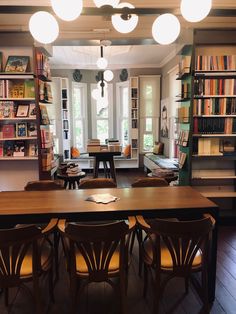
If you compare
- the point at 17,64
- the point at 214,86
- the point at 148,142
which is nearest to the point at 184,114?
the point at 214,86

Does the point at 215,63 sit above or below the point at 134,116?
above

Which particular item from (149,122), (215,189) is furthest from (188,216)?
(149,122)

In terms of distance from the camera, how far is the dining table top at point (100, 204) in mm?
1962

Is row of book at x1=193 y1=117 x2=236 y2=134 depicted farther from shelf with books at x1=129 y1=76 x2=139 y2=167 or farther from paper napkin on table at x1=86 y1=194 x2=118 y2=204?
shelf with books at x1=129 y1=76 x2=139 y2=167

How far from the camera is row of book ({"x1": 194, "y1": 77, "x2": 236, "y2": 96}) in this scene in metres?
3.54

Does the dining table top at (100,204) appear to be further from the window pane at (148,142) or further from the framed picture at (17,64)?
the window pane at (148,142)

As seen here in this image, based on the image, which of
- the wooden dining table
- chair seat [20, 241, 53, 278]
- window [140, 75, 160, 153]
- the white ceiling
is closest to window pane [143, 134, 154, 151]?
window [140, 75, 160, 153]

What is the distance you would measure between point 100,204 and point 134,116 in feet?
18.1

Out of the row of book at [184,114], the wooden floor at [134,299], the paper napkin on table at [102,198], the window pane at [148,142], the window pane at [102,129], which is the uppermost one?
the row of book at [184,114]

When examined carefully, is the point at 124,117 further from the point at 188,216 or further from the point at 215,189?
the point at 188,216

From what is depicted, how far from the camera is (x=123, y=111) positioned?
7.93m

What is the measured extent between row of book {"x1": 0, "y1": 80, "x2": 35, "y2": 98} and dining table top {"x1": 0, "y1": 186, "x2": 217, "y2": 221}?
1632mm

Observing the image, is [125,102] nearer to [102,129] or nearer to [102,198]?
[102,129]

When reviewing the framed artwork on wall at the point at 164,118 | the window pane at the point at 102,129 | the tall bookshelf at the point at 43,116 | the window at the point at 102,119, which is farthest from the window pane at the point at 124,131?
the tall bookshelf at the point at 43,116
